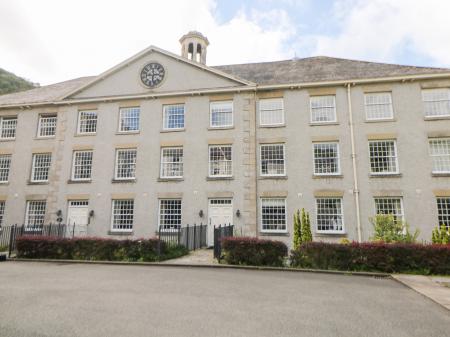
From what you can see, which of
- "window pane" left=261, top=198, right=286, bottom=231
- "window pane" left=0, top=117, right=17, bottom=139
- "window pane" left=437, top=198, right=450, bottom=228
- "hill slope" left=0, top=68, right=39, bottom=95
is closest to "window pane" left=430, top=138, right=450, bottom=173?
"window pane" left=437, top=198, right=450, bottom=228

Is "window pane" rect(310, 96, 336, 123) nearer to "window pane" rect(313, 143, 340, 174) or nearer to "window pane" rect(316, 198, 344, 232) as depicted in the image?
"window pane" rect(313, 143, 340, 174)

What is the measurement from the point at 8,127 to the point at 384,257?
27.6 m

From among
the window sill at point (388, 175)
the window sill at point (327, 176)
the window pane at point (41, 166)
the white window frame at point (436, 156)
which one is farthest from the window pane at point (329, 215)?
the window pane at point (41, 166)

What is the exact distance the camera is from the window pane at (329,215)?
18500mm

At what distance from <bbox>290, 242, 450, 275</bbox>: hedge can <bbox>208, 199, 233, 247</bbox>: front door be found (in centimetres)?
839

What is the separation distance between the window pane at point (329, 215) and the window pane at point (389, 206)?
217 centimetres

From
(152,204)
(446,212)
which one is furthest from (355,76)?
(152,204)

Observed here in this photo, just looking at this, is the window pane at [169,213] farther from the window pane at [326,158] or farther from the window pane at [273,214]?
the window pane at [326,158]

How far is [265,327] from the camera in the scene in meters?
5.54

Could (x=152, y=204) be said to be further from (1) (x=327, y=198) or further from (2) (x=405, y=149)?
(2) (x=405, y=149)

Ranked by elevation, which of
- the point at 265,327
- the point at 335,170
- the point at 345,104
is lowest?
the point at 265,327

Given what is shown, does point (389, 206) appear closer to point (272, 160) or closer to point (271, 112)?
point (272, 160)

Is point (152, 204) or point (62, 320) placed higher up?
point (152, 204)

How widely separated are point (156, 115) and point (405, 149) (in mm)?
16515
